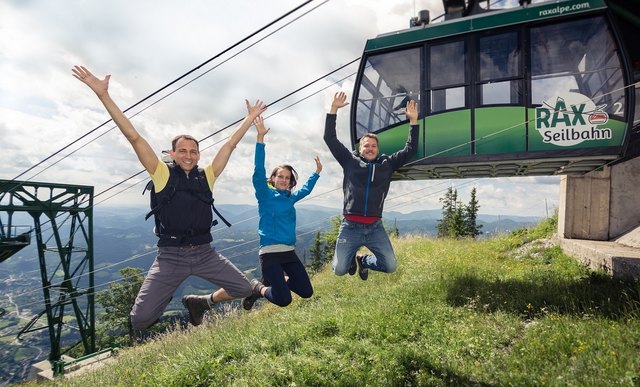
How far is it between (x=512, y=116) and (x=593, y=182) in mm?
5798

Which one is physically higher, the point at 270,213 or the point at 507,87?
the point at 507,87

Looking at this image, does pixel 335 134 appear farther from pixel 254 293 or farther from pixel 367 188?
pixel 254 293

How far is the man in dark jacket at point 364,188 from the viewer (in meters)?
4.68

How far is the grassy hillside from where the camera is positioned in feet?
12.7

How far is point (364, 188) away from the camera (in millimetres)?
4684

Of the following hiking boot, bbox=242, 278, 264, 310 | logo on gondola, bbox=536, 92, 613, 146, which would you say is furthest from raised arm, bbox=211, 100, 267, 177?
logo on gondola, bbox=536, 92, 613, 146

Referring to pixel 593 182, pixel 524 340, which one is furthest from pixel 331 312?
pixel 593 182

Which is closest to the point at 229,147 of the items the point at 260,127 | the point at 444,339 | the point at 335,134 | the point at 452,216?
the point at 260,127

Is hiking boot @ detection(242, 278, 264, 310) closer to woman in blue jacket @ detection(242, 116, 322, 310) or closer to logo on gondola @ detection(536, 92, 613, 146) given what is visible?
woman in blue jacket @ detection(242, 116, 322, 310)

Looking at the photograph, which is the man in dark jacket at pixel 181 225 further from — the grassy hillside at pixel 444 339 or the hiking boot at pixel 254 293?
the grassy hillside at pixel 444 339

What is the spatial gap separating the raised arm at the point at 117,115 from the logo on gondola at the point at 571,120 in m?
5.55

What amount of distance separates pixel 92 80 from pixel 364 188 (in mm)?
3408

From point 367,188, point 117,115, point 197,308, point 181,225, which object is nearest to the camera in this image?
point 117,115

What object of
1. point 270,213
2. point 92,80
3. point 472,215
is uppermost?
point 92,80
